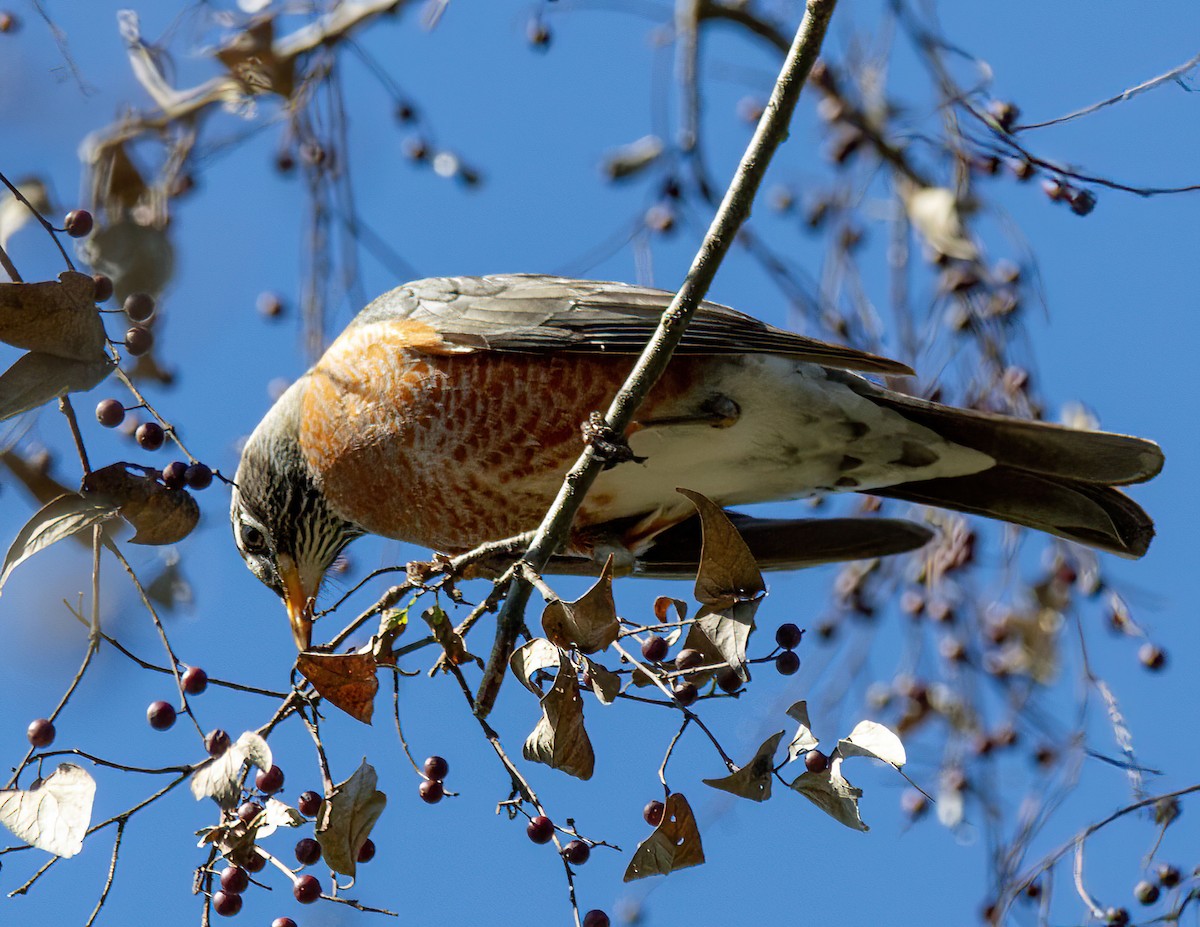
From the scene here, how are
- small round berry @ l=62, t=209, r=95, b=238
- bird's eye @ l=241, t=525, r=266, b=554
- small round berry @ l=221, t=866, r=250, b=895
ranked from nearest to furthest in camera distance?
small round berry @ l=221, t=866, r=250, b=895 < small round berry @ l=62, t=209, r=95, b=238 < bird's eye @ l=241, t=525, r=266, b=554

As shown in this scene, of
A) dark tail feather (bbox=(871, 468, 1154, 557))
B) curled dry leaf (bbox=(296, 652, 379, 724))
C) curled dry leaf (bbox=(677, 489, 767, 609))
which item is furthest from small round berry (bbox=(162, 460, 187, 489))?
dark tail feather (bbox=(871, 468, 1154, 557))

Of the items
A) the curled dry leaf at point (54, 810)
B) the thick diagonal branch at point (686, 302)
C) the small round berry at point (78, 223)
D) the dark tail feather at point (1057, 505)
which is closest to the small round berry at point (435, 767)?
the thick diagonal branch at point (686, 302)

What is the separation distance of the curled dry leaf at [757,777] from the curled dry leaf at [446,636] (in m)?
0.44

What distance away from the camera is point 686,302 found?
2086 mm

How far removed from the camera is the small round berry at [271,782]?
190 cm

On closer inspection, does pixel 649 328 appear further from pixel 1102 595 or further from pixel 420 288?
pixel 1102 595

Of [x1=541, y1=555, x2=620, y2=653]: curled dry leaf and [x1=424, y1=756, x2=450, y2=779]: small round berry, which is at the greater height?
[x1=541, y1=555, x2=620, y2=653]: curled dry leaf

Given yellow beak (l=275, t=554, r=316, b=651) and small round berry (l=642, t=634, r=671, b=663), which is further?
yellow beak (l=275, t=554, r=316, b=651)

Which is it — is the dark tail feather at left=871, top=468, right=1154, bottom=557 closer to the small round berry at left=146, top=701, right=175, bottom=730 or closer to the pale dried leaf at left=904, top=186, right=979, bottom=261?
the pale dried leaf at left=904, top=186, right=979, bottom=261

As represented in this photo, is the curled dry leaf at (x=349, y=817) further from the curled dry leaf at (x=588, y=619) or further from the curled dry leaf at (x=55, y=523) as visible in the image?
the curled dry leaf at (x=55, y=523)

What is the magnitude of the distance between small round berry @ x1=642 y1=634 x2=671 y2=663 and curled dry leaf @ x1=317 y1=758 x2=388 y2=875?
1.81ft

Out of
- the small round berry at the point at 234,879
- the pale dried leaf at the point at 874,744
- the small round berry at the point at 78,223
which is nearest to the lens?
the pale dried leaf at the point at 874,744

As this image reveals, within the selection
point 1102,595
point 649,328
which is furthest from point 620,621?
point 1102,595

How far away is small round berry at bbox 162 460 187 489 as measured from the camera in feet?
7.04
